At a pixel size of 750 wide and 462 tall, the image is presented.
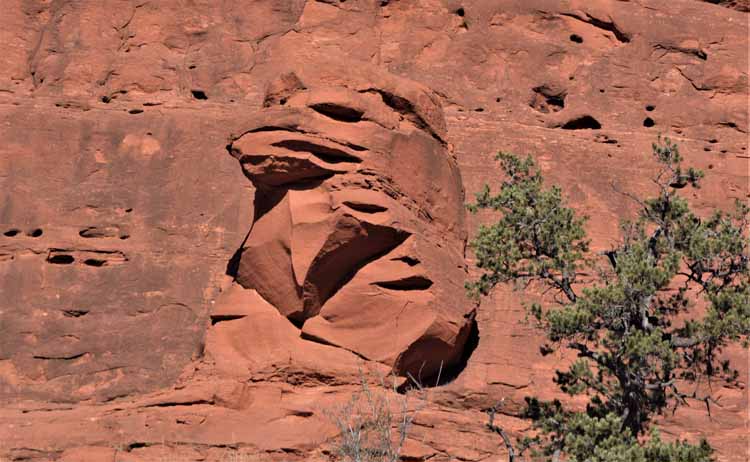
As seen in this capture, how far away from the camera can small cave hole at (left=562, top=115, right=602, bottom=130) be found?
3108 cm

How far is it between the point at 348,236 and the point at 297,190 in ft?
4.21

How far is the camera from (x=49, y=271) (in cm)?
2639

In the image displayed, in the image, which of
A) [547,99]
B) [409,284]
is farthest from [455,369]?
[547,99]

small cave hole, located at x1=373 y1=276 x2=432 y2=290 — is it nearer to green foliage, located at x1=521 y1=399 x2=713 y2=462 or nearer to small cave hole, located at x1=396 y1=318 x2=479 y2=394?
small cave hole, located at x1=396 y1=318 x2=479 y2=394

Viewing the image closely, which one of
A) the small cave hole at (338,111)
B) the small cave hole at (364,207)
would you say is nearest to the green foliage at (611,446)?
the small cave hole at (364,207)

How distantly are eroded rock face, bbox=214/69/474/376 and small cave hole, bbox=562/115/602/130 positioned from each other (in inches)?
280

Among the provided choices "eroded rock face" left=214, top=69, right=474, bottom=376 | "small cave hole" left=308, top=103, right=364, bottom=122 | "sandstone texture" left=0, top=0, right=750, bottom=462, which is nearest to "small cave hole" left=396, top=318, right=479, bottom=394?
"sandstone texture" left=0, top=0, right=750, bottom=462

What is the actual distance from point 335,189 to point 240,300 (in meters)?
2.45

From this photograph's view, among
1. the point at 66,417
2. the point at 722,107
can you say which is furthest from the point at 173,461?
the point at 722,107

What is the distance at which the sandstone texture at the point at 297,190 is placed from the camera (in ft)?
75.2

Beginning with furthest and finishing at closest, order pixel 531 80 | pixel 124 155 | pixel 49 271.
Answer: pixel 531 80 → pixel 124 155 → pixel 49 271

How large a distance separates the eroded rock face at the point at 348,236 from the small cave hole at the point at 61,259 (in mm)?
3802

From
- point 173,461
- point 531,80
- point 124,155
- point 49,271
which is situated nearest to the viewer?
point 173,461

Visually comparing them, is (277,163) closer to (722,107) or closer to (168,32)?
(168,32)
